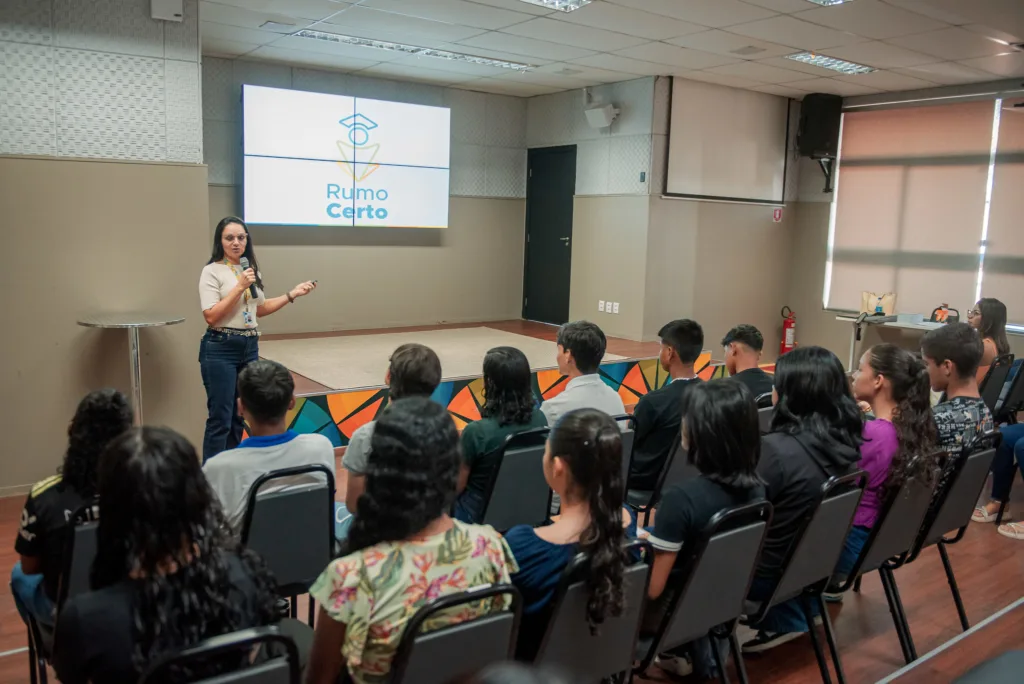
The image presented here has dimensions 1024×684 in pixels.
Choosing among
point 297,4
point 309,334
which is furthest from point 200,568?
point 309,334

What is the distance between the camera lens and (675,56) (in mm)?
6453

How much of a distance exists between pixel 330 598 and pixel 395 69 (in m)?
6.86

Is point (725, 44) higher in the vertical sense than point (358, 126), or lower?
higher

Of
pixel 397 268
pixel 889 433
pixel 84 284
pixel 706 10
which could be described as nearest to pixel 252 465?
pixel 889 433

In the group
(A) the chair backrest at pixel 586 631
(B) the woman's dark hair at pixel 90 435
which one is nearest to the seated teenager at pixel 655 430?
(A) the chair backrest at pixel 586 631

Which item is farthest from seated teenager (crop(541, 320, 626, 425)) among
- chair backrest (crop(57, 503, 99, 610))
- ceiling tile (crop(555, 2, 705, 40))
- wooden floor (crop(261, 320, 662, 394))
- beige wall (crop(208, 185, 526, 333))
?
beige wall (crop(208, 185, 526, 333))

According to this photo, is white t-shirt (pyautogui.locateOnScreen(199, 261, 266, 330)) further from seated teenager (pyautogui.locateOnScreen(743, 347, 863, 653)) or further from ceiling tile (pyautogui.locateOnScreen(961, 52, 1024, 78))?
ceiling tile (pyautogui.locateOnScreen(961, 52, 1024, 78))

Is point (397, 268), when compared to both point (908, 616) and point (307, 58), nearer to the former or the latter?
point (307, 58)

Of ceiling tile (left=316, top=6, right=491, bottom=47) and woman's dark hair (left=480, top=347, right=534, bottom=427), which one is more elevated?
ceiling tile (left=316, top=6, right=491, bottom=47)

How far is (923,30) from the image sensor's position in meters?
5.39

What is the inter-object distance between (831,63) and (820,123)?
5.19 feet

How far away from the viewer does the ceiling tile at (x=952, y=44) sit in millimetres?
5488

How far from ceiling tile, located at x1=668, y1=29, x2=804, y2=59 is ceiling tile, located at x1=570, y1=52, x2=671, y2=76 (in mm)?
686

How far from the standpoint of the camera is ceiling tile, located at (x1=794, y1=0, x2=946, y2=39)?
4.91 meters
